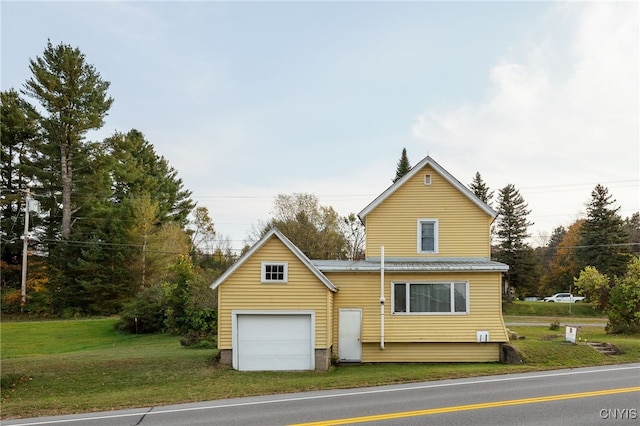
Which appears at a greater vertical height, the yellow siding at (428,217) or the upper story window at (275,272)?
the yellow siding at (428,217)

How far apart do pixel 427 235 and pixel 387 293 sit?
125 inches

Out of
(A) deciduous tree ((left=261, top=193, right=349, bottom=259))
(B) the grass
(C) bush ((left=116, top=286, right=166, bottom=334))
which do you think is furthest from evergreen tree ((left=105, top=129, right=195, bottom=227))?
(B) the grass

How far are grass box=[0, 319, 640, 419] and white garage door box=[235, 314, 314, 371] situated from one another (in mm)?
730

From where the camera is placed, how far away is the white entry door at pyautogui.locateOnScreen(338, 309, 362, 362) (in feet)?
64.0

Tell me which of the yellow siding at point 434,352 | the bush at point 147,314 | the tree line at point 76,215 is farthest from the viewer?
the tree line at point 76,215

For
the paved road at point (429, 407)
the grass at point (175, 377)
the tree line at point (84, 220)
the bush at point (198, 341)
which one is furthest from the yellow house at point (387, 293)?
the tree line at point (84, 220)

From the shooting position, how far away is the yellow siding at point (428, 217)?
67.6 ft

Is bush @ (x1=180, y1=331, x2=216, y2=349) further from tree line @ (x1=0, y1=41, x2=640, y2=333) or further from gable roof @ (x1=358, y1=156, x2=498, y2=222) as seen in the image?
tree line @ (x1=0, y1=41, x2=640, y2=333)

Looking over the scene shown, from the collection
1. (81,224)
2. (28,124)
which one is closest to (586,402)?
(81,224)

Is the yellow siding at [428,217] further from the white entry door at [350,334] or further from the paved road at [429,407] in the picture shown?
the paved road at [429,407]

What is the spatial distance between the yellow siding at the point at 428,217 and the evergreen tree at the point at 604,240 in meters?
38.1

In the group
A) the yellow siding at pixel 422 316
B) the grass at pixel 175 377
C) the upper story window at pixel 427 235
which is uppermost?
the upper story window at pixel 427 235

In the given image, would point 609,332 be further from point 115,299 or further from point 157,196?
point 157,196

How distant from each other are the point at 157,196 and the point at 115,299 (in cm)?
1699
